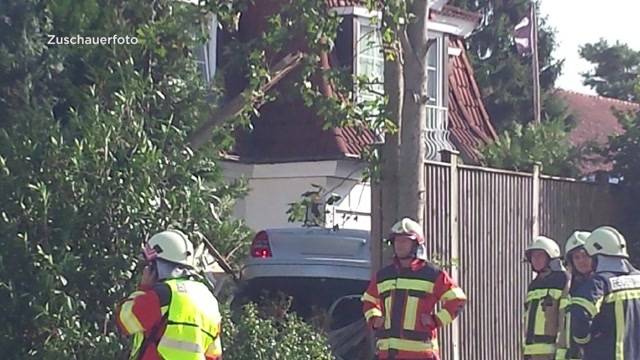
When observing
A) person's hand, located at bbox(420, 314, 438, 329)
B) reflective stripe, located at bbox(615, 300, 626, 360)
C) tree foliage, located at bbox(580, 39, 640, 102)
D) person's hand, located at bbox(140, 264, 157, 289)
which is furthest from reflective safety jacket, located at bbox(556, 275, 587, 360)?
tree foliage, located at bbox(580, 39, 640, 102)

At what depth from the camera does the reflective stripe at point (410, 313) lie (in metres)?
10.2

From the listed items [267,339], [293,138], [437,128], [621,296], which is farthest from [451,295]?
[437,128]

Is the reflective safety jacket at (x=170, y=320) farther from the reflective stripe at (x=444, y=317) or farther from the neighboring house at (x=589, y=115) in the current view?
the neighboring house at (x=589, y=115)

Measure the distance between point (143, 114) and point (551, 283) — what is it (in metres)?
3.81

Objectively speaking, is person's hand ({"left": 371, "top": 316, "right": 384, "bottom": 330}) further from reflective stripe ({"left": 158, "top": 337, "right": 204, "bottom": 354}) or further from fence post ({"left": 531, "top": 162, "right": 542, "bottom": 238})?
fence post ({"left": 531, "top": 162, "right": 542, "bottom": 238})

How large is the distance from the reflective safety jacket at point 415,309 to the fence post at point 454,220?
3042 millimetres

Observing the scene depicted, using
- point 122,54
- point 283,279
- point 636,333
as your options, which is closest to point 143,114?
point 122,54

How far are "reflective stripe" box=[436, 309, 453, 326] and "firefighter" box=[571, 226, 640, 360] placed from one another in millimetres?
960

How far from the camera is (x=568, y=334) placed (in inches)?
391

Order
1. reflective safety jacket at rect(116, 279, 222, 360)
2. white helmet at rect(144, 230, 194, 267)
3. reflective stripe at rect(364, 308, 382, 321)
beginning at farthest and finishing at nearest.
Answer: reflective stripe at rect(364, 308, 382, 321), white helmet at rect(144, 230, 194, 267), reflective safety jacket at rect(116, 279, 222, 360)

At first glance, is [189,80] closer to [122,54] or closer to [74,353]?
[122,54]

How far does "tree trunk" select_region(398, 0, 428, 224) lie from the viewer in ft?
40.2

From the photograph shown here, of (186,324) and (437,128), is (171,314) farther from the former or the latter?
(437,128)

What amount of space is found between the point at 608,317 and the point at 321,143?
30.4ft
